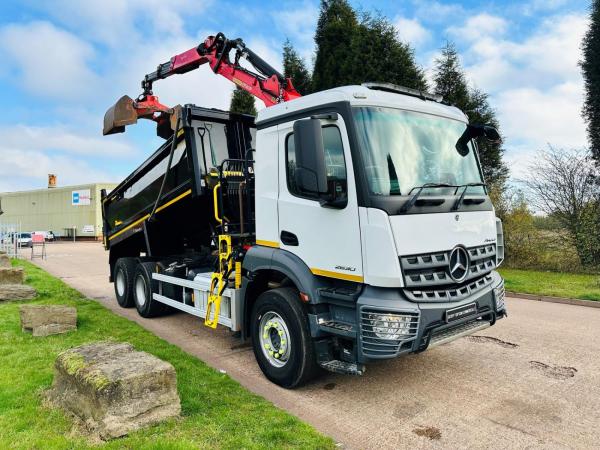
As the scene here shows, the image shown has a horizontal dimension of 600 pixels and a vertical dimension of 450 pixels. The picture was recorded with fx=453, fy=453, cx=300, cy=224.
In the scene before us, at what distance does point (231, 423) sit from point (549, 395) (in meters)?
2.93

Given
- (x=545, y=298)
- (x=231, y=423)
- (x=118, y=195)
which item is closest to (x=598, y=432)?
(x=231, y=423)

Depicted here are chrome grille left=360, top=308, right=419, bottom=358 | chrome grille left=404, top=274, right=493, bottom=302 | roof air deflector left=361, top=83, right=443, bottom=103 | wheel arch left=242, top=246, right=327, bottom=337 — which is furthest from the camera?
roof air deflector left=361, top=83, right=443, bottom=103

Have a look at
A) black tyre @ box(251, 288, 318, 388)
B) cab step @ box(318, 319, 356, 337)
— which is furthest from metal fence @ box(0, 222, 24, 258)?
cab step @ box(318, 319, 356, 337)

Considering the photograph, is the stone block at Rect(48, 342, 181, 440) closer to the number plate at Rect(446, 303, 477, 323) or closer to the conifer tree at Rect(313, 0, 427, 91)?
the number plate at Rect(446, 303, 477, 323)

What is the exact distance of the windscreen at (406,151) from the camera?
3869 mm

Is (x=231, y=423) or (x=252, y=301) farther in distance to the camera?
(x=252, y=301)

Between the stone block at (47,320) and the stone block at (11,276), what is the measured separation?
4892 millimetres

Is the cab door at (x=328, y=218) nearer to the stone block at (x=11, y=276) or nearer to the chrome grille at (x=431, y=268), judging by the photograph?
the chrome grille at (x=431, y=268)

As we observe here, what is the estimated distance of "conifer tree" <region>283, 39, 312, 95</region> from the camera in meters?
19.7

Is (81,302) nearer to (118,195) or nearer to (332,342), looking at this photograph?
(118,195)

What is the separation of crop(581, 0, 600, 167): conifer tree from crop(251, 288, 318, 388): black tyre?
12323 mm

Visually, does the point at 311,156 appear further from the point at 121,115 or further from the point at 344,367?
the point at 121,115

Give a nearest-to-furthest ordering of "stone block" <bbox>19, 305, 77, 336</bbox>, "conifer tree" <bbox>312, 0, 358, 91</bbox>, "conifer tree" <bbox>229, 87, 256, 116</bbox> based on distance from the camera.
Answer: "stone block" <bbox>19, 305, 77, 336</bbox> < "conifer tree" <bbox>312, 0, 358, 91</bbox> < "conifer tree" <bbox>229, 87, 256, 116</bbox>

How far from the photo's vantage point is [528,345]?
19.1 feet
